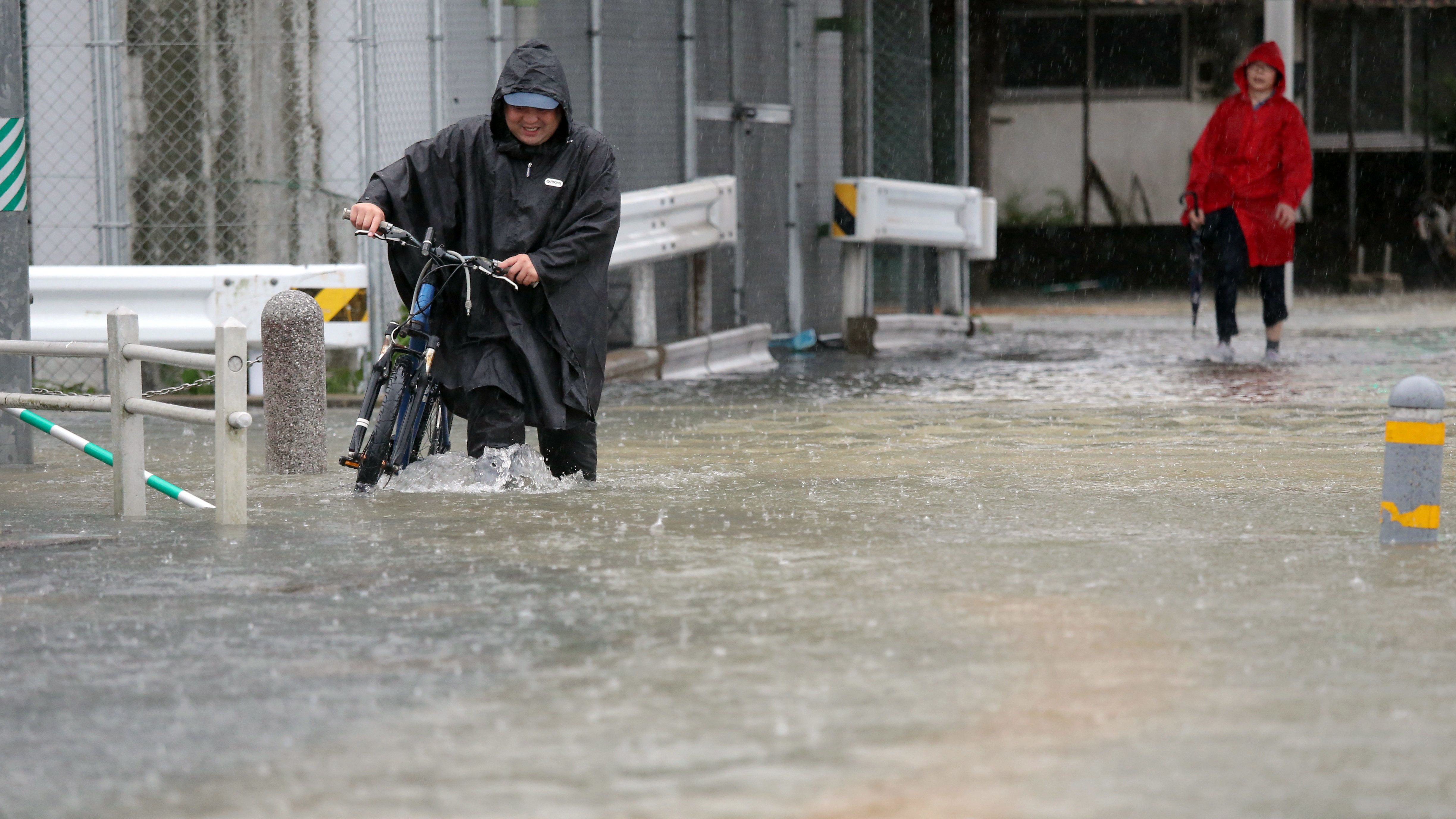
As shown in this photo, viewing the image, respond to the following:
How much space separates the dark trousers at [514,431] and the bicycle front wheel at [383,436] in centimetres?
27

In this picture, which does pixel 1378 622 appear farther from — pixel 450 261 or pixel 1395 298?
pixel 1395 298

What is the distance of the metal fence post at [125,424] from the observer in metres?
7.54

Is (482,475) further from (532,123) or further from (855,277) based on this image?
(855,277)

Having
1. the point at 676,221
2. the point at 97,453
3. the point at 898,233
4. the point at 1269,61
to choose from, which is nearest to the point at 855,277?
the point at 898,233

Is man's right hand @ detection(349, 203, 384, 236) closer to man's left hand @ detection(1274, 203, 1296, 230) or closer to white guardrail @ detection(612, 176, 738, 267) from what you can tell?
white guardrail @ detection(612, 176, 738, 267)

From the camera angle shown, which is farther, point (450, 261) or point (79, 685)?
point (450, 261)

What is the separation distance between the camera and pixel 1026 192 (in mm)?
26047

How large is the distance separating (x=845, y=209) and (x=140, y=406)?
30.8 ft

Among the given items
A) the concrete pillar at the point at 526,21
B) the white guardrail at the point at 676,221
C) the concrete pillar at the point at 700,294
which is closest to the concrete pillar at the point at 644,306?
the white guardrail at the point at 676,221

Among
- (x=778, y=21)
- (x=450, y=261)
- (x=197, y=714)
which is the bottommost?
(x=197, y=714)

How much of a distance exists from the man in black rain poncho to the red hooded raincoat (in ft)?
23.3

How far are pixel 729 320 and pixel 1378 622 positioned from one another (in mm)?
10623

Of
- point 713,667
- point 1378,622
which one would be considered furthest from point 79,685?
point 1378,622

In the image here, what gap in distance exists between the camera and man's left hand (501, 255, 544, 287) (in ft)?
25.6
